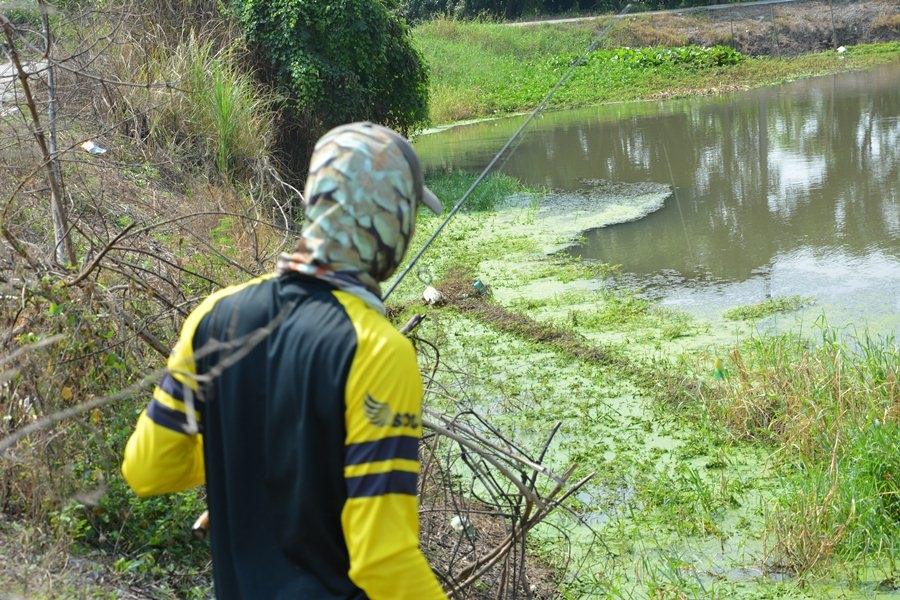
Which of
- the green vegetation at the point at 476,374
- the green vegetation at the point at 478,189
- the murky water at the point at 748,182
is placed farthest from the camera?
the green vegetation at the point at 478,189

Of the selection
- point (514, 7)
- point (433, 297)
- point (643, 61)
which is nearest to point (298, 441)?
point (433, 297)

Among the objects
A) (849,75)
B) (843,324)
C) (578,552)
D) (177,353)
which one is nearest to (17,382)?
(177,353)

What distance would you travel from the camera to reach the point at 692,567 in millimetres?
3768

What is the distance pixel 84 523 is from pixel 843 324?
4.79 meters

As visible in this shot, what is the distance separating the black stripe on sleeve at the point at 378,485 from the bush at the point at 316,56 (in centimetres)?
968

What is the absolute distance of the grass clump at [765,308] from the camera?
21.6 feet

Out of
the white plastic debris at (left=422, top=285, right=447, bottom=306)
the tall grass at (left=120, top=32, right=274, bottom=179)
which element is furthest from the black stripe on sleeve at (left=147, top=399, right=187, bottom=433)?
the tall grass at (left=120, top=32, right=274, bottom=179)

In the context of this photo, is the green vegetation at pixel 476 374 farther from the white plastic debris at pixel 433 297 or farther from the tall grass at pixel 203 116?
the white plastic debris at pixel 433 297

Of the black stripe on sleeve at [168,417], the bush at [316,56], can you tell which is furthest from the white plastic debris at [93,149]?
the black stripe on sleeve at [168,417]

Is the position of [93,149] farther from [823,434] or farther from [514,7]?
[514,7]

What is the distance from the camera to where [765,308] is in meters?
6.66

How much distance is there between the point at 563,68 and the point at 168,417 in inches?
947

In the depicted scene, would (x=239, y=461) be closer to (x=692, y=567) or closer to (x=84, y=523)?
(x=84, y=523)

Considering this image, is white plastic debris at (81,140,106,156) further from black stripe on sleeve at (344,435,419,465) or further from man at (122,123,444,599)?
black stripe on sleeve at (344,435,419,465)
